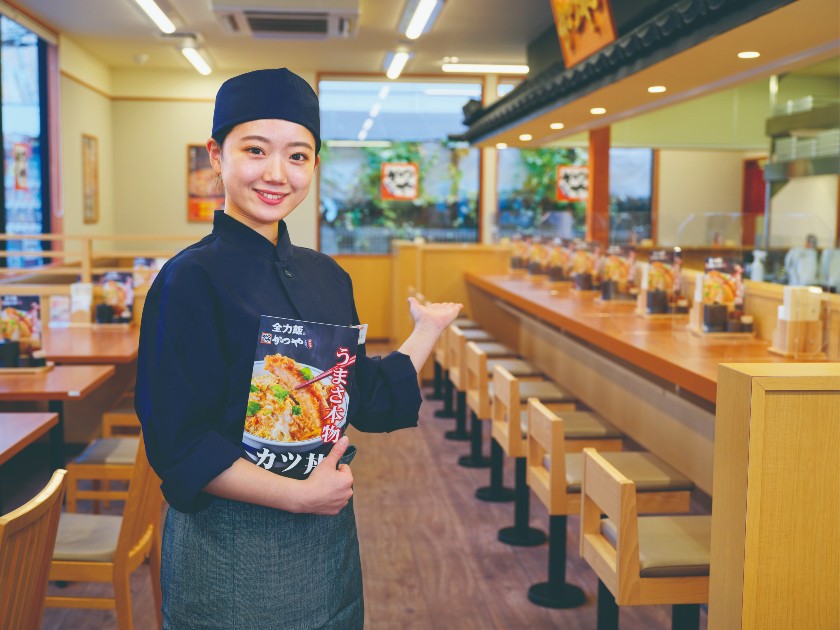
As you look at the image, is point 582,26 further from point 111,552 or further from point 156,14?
point 111,552

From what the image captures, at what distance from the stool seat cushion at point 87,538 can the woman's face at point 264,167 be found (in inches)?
62.5

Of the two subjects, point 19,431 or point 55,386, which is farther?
point 55,386

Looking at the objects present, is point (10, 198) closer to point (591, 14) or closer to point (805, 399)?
point (591, 14)

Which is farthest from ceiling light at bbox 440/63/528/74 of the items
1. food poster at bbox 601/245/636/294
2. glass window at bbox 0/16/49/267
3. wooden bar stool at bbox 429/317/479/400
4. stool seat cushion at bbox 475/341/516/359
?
food poster at bbox 601/245/636/294

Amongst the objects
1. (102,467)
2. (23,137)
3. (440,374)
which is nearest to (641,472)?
(102,467)

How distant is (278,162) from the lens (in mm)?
1288

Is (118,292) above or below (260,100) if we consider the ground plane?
below

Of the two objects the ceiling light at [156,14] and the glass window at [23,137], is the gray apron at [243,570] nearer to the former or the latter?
the ceiling light at [156,14]

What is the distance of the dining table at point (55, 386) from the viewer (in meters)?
3.23

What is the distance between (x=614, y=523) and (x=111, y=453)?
208cm

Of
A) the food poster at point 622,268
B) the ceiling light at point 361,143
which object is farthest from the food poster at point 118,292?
the ceiling light at point 361,143

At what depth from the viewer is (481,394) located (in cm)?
421

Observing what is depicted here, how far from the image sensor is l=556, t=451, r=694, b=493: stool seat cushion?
284 cm

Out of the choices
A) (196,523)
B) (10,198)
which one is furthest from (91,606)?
(10,198)
